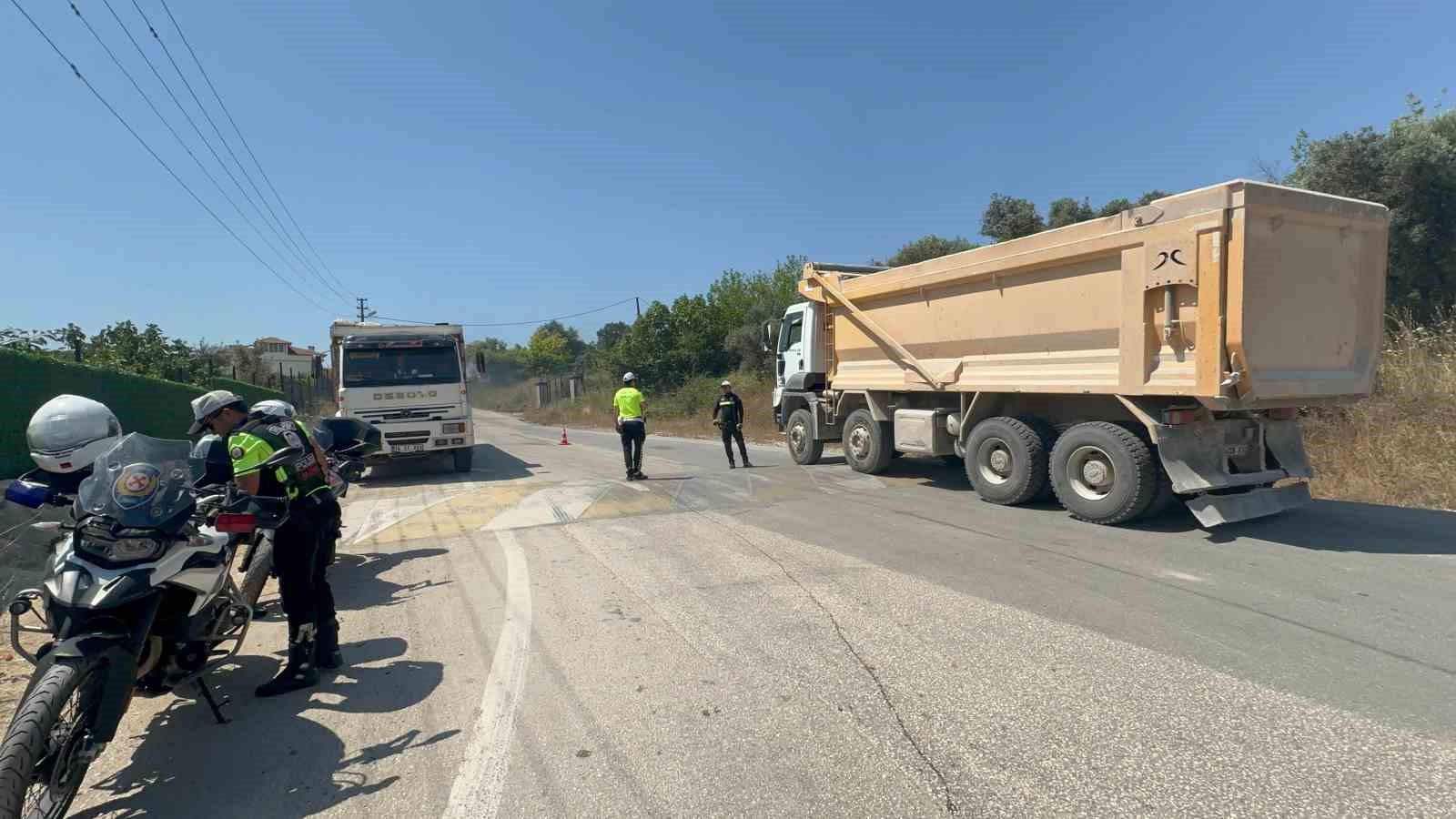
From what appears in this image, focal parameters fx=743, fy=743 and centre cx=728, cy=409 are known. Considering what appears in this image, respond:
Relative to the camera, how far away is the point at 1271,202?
6.09 m

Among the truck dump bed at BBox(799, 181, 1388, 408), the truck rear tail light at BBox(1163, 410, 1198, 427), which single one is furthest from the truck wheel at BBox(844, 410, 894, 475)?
the truck rear tail light at BBox(1163, 410, 1198, 427)

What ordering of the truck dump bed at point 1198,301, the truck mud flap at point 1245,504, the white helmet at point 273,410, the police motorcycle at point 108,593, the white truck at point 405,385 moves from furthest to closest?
the white truck at point 405,385
the truck mud flap at point 1245,504
the truck dump bed at point 1198,301
the white helmet at point 273,410
the police motorcycle at point 108,593

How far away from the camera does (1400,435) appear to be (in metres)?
8.53

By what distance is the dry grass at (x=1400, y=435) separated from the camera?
782cm

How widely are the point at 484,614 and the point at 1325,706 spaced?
180 inches

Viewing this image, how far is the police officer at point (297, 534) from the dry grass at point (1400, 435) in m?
9.64

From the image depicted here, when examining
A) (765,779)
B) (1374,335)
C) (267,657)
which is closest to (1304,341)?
(1374,335)

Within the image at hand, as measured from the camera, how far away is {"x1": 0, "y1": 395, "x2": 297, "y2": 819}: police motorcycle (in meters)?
2.62

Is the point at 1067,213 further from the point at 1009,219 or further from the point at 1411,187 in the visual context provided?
the point at 1411,187

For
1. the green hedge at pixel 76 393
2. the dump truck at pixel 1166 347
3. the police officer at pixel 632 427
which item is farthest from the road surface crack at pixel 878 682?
the green hedge at pixel 76 393

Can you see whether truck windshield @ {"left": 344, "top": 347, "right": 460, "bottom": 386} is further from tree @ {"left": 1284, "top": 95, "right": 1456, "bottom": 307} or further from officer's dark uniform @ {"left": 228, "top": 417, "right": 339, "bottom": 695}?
tree @ {"left": 1284, "top": 95, "right": 1456, "bottom": 307}

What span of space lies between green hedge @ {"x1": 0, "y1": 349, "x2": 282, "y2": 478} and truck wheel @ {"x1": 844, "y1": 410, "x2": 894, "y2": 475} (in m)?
8.30

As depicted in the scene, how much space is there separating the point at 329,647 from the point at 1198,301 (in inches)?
272

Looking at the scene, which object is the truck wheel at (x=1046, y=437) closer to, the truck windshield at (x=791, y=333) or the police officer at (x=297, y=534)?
the truck windshield at (x=791, y=333)
